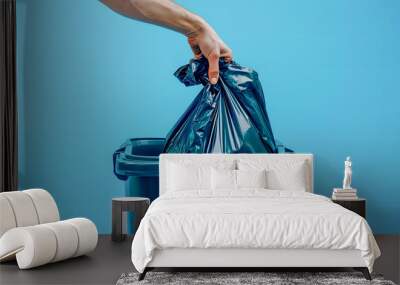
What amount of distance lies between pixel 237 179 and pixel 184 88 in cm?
127

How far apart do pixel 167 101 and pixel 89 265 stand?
2.24m

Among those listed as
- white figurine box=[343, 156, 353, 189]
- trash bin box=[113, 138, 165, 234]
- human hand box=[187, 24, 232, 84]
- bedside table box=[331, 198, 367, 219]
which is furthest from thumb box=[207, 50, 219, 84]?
bedside table box=[331, 198, 367, 219]

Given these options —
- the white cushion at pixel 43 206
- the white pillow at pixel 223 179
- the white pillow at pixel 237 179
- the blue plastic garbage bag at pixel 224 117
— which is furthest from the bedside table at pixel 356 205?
the white cushion at pixel 43 206

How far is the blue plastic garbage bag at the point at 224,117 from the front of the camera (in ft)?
22.6

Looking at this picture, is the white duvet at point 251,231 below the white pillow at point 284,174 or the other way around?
below

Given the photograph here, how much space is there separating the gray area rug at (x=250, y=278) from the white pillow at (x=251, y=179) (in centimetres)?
143

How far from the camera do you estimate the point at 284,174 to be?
6453 millimetres

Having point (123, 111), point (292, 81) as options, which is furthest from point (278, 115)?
point (123, 111)

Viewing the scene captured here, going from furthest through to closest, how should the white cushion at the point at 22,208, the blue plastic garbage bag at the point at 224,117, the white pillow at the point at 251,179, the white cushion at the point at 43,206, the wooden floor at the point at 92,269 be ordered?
the blue plastic garbage bag at the point at 224,117, the white pillow at the point at 251,179, the white cushion at the point at 43,206, the white cushion at the point at 22,208, the wooden floor at the point at 92,269

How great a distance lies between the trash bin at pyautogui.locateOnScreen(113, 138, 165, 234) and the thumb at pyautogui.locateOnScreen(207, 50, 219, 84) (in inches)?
32.5

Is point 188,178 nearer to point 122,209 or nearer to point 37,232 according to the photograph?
point 122,209

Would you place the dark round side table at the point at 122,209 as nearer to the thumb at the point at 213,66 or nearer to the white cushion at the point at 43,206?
the white cushion at the point at 43,206

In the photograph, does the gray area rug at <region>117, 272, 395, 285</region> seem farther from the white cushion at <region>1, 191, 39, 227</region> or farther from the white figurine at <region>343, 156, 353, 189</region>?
the white figurine at <region>343, 156, 353, 189</region>

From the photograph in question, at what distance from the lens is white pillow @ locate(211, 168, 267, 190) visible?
6.29 metres
